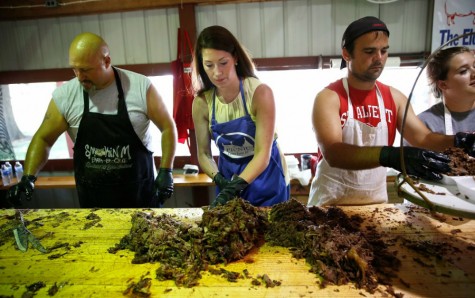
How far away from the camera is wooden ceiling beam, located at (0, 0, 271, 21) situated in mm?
4766

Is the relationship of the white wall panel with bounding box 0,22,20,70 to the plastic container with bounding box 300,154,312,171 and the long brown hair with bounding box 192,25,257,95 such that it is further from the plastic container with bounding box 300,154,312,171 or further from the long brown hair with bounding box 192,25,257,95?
the plastic container with bounding box 300,154,312,171

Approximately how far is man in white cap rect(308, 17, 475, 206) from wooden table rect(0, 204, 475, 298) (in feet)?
1.40

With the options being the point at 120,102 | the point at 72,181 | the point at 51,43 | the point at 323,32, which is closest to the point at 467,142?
the point at 120,102

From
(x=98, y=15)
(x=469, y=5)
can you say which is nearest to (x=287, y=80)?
(x=469, y=5)

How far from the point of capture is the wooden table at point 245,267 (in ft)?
4.67

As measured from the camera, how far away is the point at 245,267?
5.34 ft

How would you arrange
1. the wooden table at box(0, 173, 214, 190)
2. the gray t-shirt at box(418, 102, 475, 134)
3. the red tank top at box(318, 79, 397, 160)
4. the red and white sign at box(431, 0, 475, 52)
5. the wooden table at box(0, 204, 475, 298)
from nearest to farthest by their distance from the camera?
1. the wooden table at box(0, 204, 475, 298)
2. the red tank top at box(318, 79, 397, 160)
3. the gray t-shirt at box(418, 102, 475, 134)
4. the red and white sign at box(431, 0, 475, 52)
5. the wooden table at box(0, 173, 214, 190)

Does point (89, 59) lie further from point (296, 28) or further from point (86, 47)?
point (296, 28)

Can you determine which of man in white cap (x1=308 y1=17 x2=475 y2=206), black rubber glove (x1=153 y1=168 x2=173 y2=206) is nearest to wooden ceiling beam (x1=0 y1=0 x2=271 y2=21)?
man in white cap (x1=308 y1=17 x2=475 y2=206)

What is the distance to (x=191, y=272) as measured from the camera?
1.58 m

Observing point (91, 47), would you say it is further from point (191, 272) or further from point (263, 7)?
point (263, 7)

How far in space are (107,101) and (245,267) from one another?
6.62 ft

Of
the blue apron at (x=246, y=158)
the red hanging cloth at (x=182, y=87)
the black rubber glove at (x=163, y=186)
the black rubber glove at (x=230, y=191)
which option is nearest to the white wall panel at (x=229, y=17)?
the red hanging cloth at (x=182, y=87)

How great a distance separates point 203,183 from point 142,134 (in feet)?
6.31
